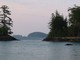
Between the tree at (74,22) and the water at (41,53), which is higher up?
the tree at (74,22)

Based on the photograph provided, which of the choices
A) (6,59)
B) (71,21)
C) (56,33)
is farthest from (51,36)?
(6,59)

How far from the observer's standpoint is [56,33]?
161 m

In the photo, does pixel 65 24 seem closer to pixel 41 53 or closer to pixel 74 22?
pixel 74 22

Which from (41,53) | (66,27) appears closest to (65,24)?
(66,27)

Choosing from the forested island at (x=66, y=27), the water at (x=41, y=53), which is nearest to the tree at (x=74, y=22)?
A: the forested island at (x=66, y=27)

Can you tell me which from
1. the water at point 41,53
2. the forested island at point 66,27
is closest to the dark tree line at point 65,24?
the forested island at point 66,27

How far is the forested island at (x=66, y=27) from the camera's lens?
149 metres

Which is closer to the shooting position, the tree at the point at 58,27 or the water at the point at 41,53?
the water at the point at 41,53

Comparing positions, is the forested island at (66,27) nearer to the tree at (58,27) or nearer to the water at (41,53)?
the tree at (58,27)

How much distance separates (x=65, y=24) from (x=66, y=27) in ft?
8.09

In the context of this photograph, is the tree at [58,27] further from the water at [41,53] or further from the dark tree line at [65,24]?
the water at [41,53]

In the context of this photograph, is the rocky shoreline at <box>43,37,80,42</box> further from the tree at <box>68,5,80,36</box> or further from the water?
the water

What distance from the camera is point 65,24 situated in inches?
6417

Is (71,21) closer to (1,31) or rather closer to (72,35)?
(72,35)
